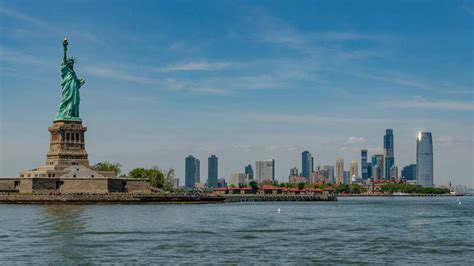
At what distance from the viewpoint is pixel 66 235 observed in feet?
192

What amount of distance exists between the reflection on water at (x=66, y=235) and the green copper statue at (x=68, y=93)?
53.9 metres

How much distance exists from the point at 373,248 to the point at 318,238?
7671mm

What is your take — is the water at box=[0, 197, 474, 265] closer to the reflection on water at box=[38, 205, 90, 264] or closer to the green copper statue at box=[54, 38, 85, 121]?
the reflection on water at box=[38, 205, 90, 264]

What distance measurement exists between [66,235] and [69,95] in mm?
82549

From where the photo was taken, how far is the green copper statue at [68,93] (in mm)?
137000

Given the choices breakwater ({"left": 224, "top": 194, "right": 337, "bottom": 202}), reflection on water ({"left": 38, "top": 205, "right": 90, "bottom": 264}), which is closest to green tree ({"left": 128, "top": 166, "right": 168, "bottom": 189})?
breakwater ({"left": 224, "top": 194, "right": 337, "bottom": 202})

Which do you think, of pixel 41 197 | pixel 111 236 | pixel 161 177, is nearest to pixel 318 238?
pixel 111 236

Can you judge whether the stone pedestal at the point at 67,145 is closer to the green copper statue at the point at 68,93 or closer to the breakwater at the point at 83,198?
the green copper statue at the point at 68,93

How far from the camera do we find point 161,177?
16488 cm

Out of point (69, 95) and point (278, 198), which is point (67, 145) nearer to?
point (69, 95)

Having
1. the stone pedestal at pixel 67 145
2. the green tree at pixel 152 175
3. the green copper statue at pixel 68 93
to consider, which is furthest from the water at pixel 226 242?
the green tree at pixel 152 175

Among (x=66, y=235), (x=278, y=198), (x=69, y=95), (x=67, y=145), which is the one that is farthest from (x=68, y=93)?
(x=66, y=235)

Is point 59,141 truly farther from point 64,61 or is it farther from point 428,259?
point 428,259

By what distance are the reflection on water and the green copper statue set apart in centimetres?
5387
